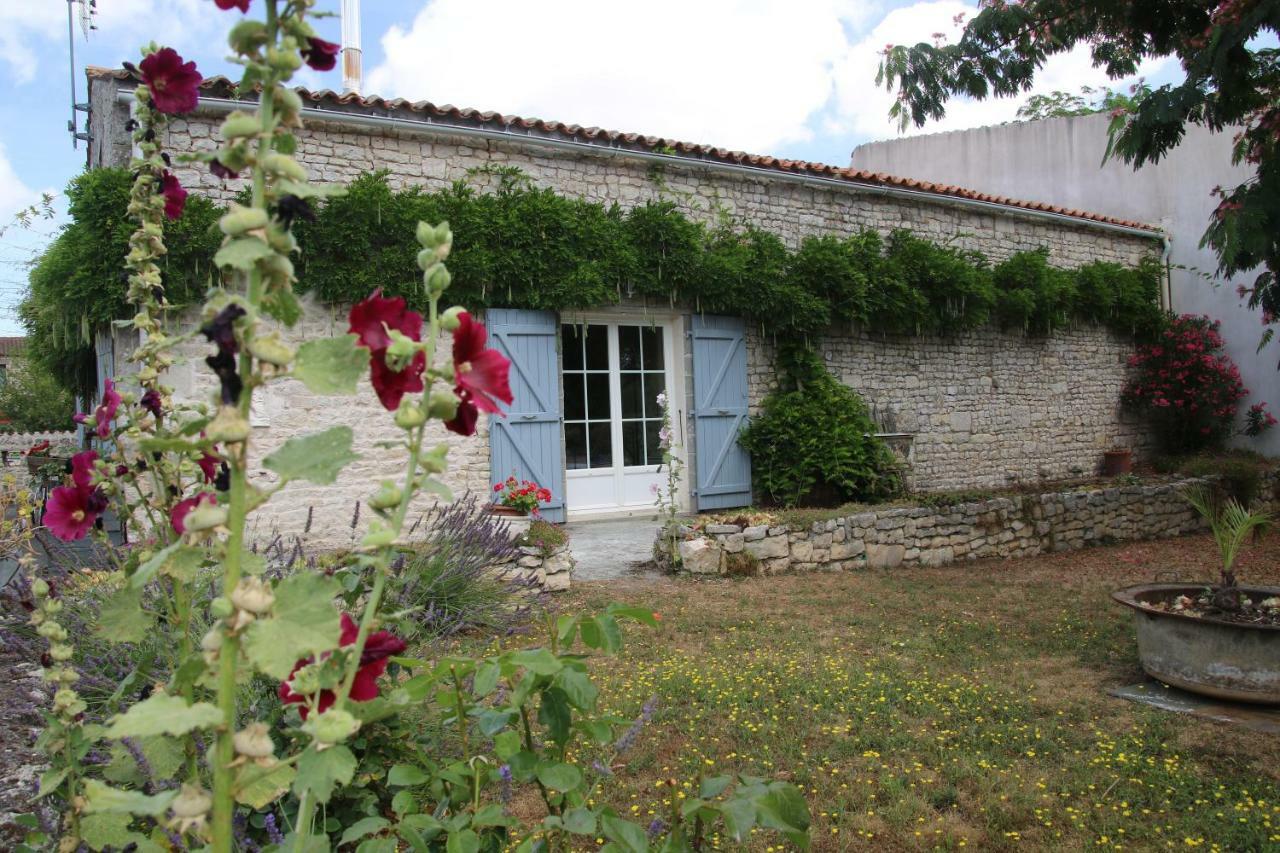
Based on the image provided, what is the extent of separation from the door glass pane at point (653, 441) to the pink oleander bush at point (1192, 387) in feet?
27.0

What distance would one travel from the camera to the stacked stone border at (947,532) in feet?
22.7

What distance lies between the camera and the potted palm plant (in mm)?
A: 3711

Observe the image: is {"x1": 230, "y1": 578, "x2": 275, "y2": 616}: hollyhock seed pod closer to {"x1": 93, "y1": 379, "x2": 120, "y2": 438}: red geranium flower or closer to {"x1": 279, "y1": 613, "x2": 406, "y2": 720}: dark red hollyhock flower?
{"x1": 279, "y1": 613, "x2": 406, "y2": 720}: dark red hollyhock flower

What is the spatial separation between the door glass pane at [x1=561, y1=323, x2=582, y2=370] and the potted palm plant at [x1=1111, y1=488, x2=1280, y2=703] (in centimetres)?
567

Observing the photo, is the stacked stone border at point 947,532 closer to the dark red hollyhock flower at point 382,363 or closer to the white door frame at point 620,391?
the white door frame at point 620,391

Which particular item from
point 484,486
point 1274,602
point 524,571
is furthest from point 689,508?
point 1274,602

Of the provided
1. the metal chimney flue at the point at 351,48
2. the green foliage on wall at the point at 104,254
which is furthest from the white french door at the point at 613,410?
the metal chimney flue at the point at 351,48

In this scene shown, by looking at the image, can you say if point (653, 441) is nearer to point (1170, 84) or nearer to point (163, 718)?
point (1170, 84)

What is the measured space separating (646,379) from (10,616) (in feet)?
21.3

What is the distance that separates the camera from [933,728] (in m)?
3.47

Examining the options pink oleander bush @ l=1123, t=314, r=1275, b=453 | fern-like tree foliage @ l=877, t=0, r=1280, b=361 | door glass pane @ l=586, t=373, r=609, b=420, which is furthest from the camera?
pink oleander bush @ l=1123, t=314, r=1275, b=453

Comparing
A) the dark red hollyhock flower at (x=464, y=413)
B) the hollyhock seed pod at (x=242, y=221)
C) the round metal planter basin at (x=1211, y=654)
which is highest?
the hollyhock seed pod at (x=242, y=221)

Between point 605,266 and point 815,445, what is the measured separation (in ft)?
9.53

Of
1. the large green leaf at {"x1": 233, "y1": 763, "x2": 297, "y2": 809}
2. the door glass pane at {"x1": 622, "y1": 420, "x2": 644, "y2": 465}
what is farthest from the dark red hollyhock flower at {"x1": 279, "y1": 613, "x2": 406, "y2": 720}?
the door glass pane at {"x1": 622, "y1": 420, "x2": 644, "y2": 465}
